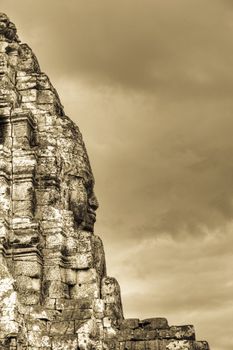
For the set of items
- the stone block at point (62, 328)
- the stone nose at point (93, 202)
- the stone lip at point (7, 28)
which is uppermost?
the stone lip at point (7, 28)

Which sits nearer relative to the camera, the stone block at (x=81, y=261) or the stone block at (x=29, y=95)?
the stone block at (x=81, y=261)

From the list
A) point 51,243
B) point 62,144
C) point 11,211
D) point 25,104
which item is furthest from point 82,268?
point 25,104

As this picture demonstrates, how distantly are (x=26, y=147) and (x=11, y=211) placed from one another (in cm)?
234

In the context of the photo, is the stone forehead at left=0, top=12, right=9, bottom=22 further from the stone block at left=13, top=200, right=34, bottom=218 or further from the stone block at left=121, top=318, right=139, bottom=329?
the stone block at left=121, top=318, right=139, bottom=329

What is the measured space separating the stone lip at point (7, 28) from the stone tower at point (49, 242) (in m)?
0.61

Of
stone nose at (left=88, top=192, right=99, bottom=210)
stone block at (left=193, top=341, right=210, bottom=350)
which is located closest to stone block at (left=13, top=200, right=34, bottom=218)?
stone nose at (left=88, top=192, right=99, bottom=210)

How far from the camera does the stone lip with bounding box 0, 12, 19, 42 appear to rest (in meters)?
29.2

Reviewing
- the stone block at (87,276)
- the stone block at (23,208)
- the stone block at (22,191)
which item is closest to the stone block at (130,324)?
the stone block at (87,276)

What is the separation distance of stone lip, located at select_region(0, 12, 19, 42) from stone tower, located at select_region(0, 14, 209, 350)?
612mm

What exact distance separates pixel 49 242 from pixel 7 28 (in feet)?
29.3

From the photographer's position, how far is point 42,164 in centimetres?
2639

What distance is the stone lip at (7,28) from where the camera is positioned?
29.2 metres

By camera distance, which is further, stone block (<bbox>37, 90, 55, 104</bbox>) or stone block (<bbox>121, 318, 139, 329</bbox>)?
stone block (<bbox>37, 90, 55, 104</bbox>)

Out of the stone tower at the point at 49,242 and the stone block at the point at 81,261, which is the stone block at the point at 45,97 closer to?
the stone tower at the point at 49,242
